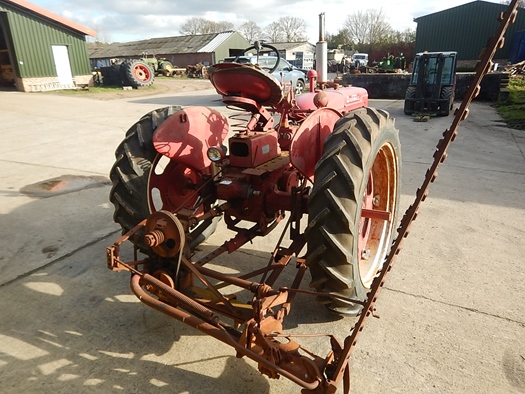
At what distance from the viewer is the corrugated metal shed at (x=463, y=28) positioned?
26234 mm

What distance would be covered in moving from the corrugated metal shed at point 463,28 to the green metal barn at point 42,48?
2307 cm

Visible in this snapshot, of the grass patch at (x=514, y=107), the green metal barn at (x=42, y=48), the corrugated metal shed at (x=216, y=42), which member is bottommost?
the grass patch at (x=514, y=107)

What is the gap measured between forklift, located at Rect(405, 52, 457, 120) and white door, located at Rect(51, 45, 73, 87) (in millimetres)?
16188

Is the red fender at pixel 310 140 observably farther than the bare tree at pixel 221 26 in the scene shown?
No

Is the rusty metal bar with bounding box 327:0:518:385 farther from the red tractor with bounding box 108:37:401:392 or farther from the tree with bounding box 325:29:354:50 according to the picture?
the tree with bounding box 325:29:354:50

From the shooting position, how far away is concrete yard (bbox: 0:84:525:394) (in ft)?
7.09

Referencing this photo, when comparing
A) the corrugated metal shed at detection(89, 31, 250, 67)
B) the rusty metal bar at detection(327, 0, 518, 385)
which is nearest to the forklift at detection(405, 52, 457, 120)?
the rusty metal bar at detection(327, 0, 518, 385)

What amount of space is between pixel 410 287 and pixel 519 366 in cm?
89

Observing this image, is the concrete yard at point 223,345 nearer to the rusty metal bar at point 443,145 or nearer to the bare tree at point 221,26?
the rusty metal bar at point 443,145

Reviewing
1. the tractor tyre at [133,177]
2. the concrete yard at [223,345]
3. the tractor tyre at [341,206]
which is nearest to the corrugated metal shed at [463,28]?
the concrete yard at [223,345]

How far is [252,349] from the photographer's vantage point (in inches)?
71.3

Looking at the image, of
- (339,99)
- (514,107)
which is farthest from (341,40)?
(339,99)

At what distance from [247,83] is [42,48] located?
19.0 meters

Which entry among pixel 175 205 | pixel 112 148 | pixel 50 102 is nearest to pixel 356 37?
pixel 50 102
